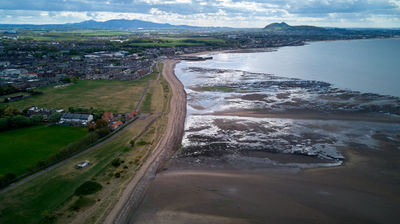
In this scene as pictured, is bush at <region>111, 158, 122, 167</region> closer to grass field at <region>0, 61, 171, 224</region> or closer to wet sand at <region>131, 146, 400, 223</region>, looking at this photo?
grass field at <region>0, 61, 171, 224</region>

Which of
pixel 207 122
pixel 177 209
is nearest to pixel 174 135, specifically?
pixel 207 122

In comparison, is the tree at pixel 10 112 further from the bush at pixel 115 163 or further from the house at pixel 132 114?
the bush at pixel 115 163

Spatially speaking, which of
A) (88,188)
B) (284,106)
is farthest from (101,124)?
(284,106)

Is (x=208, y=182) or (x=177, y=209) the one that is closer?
(x=177, y=209)

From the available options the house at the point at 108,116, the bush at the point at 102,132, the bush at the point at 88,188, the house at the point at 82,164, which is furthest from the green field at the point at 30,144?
the bush at the point at 88,188

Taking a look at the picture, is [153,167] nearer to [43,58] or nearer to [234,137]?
[234,137]
